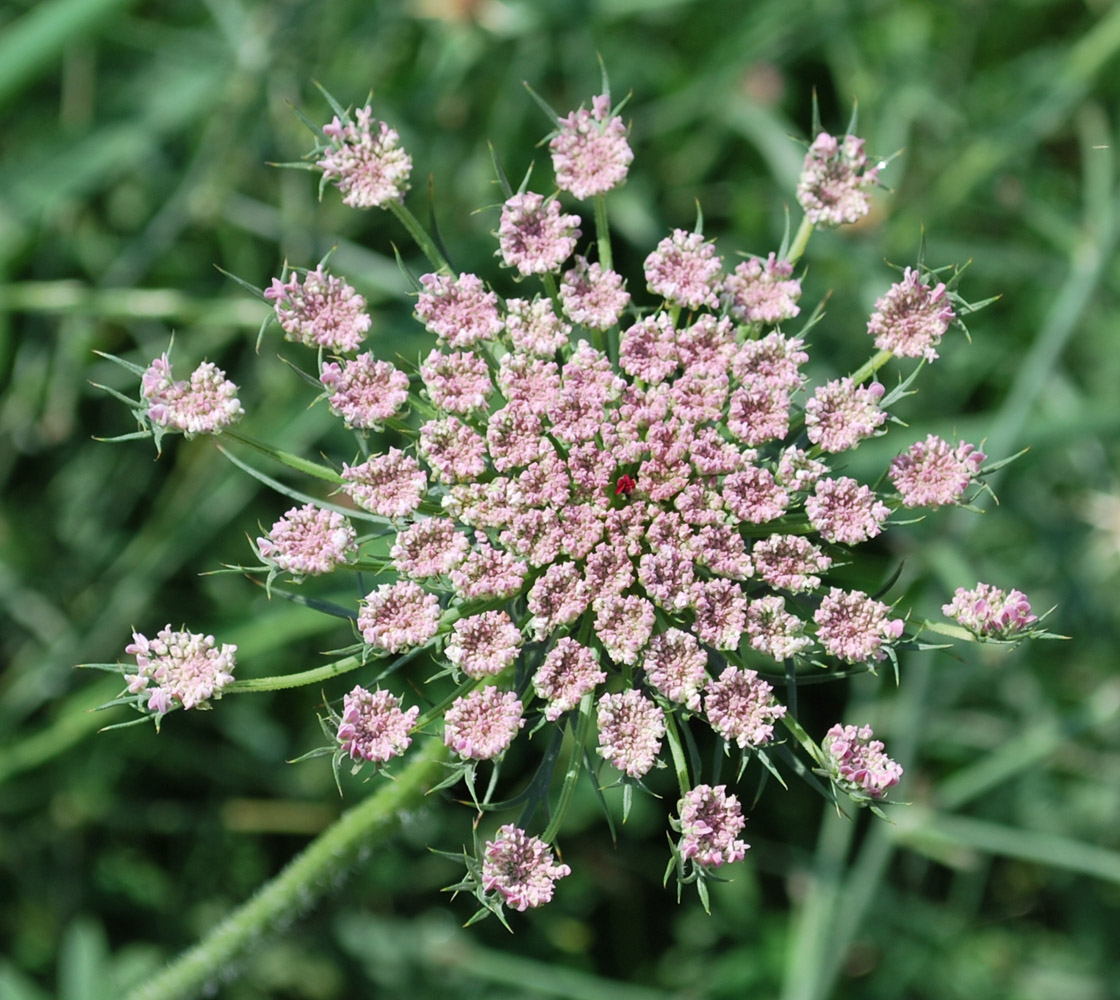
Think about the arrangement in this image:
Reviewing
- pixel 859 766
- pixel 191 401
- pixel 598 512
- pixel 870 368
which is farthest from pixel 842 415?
pixel 191 401

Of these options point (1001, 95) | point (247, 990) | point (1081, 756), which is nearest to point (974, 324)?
point (1001, 95)

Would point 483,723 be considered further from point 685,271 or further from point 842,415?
point 685,271

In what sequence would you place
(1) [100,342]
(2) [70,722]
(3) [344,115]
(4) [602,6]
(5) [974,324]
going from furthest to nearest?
(5) [974,324], (1) [100,342], (4) [602,6], (2) [70,722], (3) [344,115]

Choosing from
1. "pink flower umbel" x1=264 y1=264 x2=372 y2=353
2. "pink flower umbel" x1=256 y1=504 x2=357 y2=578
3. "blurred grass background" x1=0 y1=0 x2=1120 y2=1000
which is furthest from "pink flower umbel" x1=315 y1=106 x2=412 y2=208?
"blurred grass background" x1=0 y1=0 x2=1120 y2=1000

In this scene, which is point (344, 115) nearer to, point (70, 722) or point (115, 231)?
point (70, 722)

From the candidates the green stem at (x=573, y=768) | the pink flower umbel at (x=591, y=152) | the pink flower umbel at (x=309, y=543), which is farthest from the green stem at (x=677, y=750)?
the pink flower umbel at (x=591, y=152)

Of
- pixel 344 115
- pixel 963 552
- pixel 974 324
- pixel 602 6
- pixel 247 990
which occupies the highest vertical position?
pixel 602 6

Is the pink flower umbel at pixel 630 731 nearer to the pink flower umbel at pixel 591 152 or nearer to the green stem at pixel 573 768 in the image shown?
the green stem at pixel 573 768

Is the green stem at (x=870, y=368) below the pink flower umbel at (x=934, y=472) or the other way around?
the other way around
